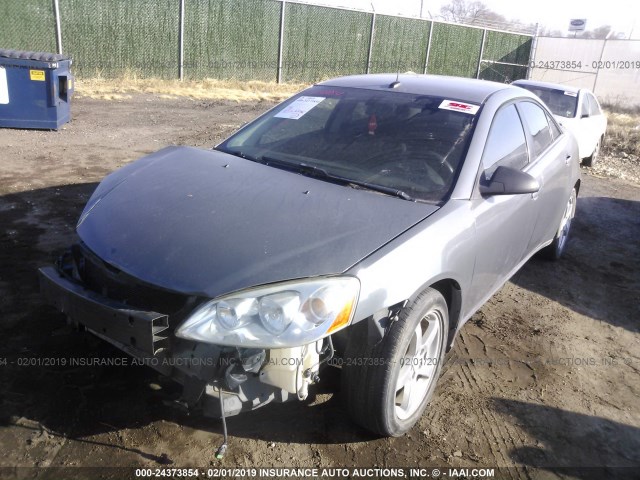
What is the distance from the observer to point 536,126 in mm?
4266

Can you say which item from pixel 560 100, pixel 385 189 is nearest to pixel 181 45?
pixel 560 100

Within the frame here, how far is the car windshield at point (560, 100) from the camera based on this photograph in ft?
31.8

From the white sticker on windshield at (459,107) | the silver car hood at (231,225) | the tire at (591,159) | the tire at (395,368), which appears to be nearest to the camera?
the silver car hood at (231,225)

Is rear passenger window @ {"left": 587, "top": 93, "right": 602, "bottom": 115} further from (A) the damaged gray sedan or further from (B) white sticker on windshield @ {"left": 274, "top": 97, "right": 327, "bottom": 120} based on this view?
(B) white sticker on windshield @ {"left": 274, "top": 97, "right": 327, "bottom": 120}

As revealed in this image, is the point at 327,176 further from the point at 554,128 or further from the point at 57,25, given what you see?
the point at 57,25

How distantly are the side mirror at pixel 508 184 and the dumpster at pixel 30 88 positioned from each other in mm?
7768

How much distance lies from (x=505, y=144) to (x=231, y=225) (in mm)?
1946

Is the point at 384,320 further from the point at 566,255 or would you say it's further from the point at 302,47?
the point at 302,47

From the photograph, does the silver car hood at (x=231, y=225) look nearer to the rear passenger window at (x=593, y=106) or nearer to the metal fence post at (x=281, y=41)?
the rear passenger window at (x=593, y=106)

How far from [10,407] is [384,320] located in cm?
187

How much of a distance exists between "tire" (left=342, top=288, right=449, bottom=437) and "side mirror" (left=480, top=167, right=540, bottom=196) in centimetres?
73

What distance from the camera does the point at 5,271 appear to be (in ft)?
13.4

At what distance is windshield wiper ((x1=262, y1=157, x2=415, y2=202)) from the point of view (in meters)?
3.00

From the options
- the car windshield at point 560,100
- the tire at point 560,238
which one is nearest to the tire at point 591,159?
the car windshield at point 560,100
